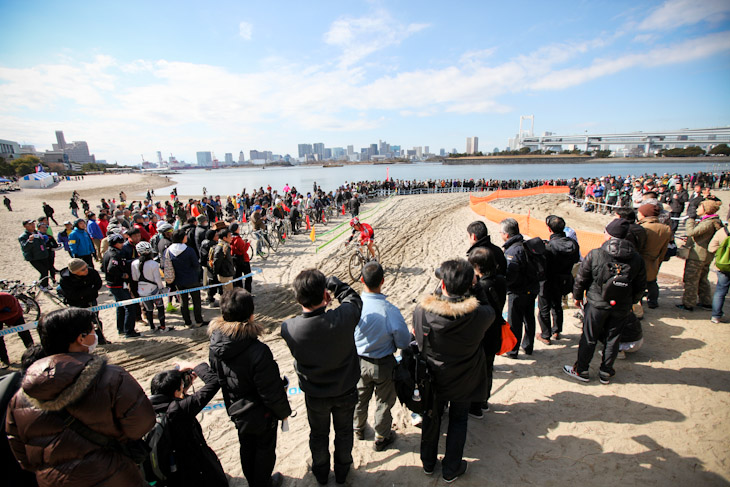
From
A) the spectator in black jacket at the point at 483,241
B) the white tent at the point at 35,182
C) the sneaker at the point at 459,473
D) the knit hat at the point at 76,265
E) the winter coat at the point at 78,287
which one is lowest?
the sneaker at the point at 459,473

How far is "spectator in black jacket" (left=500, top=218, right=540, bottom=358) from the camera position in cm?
399

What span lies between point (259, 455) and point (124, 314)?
508 cm

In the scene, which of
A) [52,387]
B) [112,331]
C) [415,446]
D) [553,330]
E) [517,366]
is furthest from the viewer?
[112,331]

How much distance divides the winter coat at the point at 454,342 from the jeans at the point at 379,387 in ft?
1.61

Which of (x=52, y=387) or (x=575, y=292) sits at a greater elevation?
(x=52, y=387)

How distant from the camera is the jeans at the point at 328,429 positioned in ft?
8.25

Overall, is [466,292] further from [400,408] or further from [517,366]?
[517,366]

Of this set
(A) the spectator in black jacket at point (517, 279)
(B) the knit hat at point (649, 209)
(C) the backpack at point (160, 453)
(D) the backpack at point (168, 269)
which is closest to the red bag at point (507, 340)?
(A) the spectator in black jacket at point (517, 279)

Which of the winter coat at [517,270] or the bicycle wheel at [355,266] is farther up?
the winter coat at [517,270]

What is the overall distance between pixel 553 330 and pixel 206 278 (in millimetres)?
7150

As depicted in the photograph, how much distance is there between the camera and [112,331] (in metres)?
6.15

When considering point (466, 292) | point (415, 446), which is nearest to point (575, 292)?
point (466, 292)

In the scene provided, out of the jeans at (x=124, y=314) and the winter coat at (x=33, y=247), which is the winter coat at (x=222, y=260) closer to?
the jeans at (x=124, y=314)

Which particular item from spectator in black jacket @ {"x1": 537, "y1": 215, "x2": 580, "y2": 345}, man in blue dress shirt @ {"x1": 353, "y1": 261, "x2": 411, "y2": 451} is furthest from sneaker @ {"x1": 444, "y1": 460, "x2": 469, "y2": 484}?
spectator in black jacket @ {"x1": 537, "y1": 215, "x2": 580, "y2": 345}
